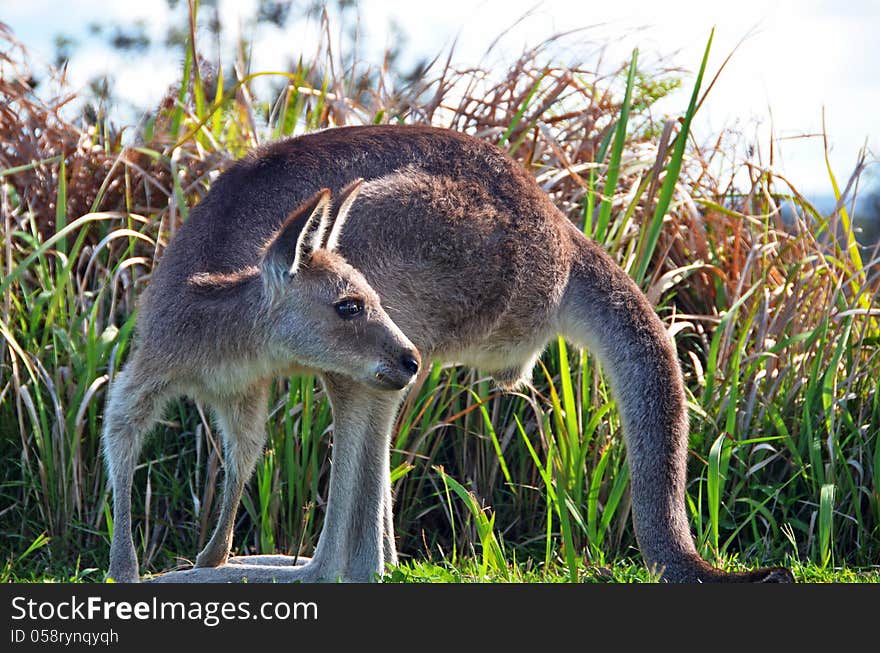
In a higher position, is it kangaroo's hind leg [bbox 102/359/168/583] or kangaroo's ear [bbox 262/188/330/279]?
kangaroo's ear [bbox 262/188/330/279]

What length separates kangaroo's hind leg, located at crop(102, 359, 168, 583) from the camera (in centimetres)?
305

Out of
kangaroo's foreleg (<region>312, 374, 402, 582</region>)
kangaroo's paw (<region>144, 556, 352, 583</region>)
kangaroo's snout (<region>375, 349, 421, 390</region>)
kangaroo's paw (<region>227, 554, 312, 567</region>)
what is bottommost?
kangaroo's paw (<region>144, 556, 352, 583</region>)

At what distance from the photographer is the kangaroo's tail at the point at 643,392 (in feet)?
10.2

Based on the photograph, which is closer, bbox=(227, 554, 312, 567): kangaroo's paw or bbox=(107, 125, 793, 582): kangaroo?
bbox=(107, 125, 793, 582): kangaroo

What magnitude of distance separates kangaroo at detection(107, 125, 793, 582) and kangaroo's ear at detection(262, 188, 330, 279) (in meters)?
0.08

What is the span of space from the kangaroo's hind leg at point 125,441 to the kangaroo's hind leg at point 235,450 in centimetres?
22

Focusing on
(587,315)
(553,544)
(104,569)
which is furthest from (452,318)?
(104,569)

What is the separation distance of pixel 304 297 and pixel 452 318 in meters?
0.48

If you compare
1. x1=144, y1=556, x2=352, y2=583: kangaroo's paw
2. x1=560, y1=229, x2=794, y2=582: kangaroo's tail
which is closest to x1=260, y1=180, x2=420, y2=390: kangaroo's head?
x1=144, y1=556, x2=352, y2=583: kangaroo's paw

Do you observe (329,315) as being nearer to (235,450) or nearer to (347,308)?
(347,308)

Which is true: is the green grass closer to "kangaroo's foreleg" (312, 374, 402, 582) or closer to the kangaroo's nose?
"kangaroo's foreleg" (312, 374, 402, 582)

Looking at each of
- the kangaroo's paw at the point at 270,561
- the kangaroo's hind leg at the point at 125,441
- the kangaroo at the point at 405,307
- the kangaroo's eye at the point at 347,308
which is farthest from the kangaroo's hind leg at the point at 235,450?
the kangaroo's eye at the point at 347,308

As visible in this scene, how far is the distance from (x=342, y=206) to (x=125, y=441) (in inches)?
35.0

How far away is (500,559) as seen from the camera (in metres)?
3.44
